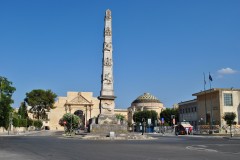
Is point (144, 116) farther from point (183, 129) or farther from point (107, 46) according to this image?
point (107, 46)

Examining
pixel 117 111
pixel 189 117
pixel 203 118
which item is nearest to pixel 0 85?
pixel 203 118

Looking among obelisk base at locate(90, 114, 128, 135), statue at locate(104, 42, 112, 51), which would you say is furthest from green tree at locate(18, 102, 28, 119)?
obelisk base at locate(90, 114, 128, 135)

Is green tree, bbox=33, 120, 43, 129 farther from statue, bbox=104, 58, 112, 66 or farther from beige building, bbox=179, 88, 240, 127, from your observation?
statue, bbox=104, 58, 112, 66

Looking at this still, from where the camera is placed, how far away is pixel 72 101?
121m

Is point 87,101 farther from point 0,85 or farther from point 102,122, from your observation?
point 102,122

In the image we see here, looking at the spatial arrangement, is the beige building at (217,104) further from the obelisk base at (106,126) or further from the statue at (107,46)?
the obelisk base at (106,126)

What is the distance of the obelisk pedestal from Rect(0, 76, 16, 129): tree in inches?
1206

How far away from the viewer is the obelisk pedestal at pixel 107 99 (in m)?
36.0

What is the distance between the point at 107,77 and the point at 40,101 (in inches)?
2777

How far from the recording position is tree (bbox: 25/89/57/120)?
103m

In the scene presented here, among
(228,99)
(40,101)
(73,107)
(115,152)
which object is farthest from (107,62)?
(73,107)

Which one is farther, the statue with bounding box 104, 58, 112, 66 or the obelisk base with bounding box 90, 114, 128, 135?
the statue with bounding box 104, 58, 112, 66

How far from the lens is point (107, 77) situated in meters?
37.4

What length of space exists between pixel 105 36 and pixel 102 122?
32.1 feet
